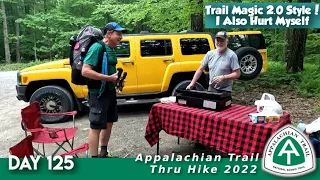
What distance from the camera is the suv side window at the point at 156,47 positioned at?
6.48 meters

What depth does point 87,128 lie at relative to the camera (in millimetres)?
5887

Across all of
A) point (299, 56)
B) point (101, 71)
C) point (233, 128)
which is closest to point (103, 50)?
point (101, 71)

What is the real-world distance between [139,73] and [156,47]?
686mm

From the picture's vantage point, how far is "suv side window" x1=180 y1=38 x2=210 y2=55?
264 inches

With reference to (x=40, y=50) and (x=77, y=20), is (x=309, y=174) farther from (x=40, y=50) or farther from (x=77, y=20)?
(x=40, y=50)

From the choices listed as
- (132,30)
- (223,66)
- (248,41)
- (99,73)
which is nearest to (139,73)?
(223,66)

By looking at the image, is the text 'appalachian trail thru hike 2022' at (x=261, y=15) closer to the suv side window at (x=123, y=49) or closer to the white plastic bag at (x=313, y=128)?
the suv side window at (x=123, y=49)

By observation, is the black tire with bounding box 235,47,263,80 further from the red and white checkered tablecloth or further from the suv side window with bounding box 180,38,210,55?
the red and white checkered tablecloth

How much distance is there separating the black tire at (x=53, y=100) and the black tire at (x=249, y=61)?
4.12 meters

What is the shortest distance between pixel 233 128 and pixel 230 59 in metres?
1.26

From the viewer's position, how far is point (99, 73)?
11.4ft

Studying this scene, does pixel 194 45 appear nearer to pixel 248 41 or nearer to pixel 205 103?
pixel 248 41

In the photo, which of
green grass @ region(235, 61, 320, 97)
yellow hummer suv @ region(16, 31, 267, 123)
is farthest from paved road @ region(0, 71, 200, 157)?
green grass @ region(235, 61, 320, 97)

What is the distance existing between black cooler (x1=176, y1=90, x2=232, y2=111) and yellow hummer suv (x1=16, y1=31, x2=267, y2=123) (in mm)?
2398
